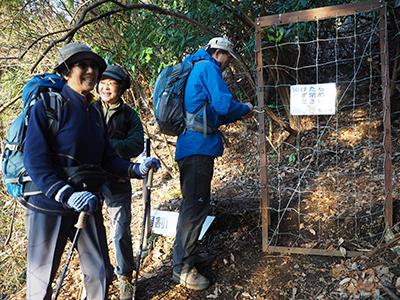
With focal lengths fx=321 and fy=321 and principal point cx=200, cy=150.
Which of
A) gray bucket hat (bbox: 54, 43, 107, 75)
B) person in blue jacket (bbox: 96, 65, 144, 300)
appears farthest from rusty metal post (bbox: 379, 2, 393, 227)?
gray bucket hat (bbox: 54, 43, 107, 75)

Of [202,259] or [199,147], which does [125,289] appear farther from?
[199,147]

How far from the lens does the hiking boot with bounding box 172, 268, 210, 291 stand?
133 inches

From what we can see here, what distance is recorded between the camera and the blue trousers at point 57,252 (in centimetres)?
225

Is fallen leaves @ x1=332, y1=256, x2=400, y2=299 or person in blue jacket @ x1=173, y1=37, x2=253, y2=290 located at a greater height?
person in blue jacket @ x1=173, y1=37, x2=253, y2=290

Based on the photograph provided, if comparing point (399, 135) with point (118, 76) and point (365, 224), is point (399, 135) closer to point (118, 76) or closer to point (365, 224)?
point (365, 224)

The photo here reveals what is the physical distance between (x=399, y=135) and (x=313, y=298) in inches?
153

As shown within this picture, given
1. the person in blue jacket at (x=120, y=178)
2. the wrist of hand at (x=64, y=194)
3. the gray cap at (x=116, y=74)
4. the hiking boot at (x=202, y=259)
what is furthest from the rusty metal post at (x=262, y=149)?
the wrist of hand at (x=64, y=194)

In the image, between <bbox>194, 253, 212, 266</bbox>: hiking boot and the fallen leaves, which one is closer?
the fallen leaves

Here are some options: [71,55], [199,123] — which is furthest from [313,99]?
[71,55]

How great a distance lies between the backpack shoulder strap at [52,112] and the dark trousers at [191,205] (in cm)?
135

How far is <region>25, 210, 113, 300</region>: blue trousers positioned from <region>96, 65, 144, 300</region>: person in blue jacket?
818mm

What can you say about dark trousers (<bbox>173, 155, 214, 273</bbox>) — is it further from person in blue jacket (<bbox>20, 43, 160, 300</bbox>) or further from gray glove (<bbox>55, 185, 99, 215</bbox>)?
gray glove (<bbox>55, 185, 99, 215</bbox>)

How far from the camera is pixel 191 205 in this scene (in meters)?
3.30

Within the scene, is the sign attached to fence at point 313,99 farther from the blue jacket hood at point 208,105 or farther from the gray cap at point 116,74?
the gray cap at point 116,74
